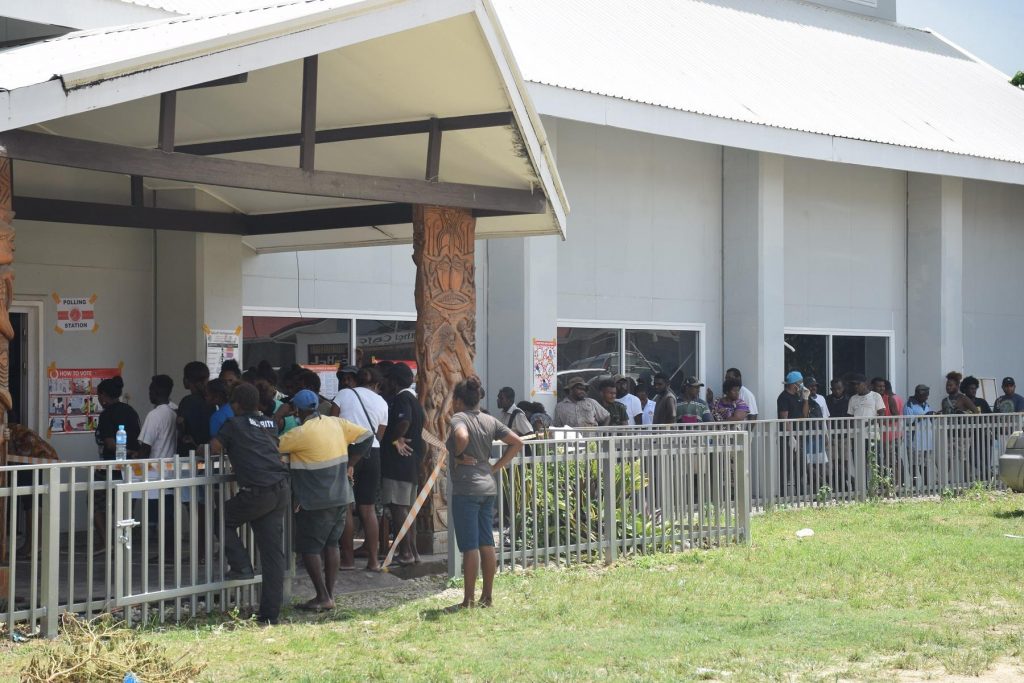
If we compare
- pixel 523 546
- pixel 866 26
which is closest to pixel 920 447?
pixel 523 546

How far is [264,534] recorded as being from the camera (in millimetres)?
8969

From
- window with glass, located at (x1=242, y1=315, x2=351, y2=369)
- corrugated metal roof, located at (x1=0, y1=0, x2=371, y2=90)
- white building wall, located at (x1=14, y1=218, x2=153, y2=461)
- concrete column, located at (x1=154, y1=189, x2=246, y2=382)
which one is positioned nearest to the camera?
corrugated metal roof, located at (x1=0, y1=0, x2=371, y2=90)

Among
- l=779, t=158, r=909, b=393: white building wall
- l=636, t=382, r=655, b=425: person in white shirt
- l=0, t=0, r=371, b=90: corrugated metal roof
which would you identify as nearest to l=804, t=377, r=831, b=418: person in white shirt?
l=779, t=158, r=909, b=393: white building wall

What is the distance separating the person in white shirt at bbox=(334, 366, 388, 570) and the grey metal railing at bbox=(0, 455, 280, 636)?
59.4 inches

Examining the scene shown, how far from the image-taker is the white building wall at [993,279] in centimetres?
2391

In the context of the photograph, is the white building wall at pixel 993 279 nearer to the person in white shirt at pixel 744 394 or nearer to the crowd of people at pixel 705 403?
the crowd of people at pixel 705 403

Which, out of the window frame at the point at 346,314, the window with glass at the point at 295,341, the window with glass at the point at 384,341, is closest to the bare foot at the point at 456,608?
the window with glass at the point at 295,341

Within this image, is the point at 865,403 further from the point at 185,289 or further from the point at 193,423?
the point at 193,423

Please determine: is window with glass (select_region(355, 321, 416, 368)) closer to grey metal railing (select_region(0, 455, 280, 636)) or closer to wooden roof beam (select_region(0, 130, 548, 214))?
wooden roof beam (select_region(0, 130, 548, 214))

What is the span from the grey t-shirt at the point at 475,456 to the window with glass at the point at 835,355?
12962 mm

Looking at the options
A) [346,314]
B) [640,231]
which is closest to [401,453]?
[346,314]

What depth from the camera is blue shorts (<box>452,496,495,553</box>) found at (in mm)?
9305

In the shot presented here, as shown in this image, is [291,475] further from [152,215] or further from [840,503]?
[840,503]

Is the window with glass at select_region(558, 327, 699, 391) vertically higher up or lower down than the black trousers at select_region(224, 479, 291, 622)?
higher up
